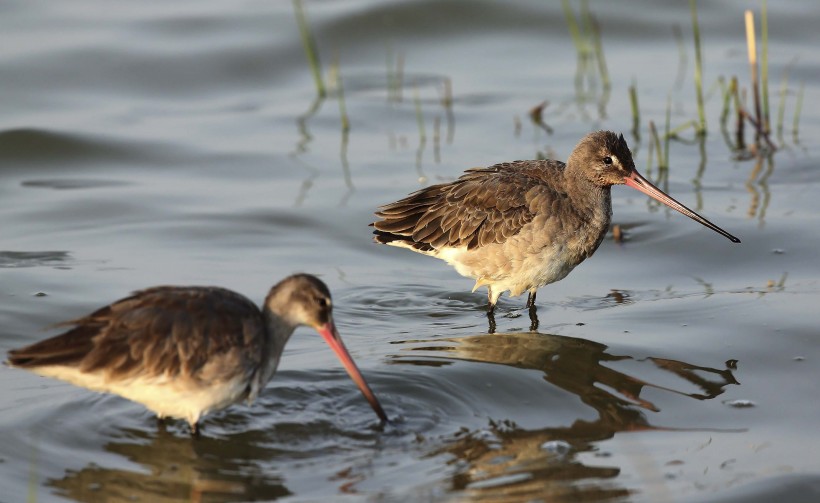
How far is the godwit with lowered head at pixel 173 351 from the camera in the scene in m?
6.14

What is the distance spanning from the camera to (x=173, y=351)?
20.3ft

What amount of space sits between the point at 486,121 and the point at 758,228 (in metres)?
3.73

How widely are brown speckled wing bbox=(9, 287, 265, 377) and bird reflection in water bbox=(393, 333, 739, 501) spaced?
1.17 m

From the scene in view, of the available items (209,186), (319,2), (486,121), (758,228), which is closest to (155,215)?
(209,186)

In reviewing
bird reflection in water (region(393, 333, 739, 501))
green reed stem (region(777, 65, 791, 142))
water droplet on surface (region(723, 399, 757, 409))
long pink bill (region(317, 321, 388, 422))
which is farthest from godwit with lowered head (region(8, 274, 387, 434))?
green reed stem (region(777, 65, 791, 142))

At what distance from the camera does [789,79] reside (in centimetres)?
1420

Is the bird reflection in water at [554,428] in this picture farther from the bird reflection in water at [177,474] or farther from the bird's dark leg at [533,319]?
the bird reflection in water at [177,474]

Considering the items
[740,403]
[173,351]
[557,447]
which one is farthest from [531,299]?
[173,351]

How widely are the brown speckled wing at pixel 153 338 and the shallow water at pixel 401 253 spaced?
0.49 metres

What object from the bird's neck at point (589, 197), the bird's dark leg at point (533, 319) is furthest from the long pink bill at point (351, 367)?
the bird's neck at point (589, 197)

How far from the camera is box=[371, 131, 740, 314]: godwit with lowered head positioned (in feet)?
28.3

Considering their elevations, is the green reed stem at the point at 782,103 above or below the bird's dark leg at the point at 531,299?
above

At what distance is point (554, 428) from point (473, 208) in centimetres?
255

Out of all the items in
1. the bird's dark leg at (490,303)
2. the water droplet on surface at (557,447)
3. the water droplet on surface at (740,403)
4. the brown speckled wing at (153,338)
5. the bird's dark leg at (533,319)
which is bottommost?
the water droplet on surface at (740,403)
